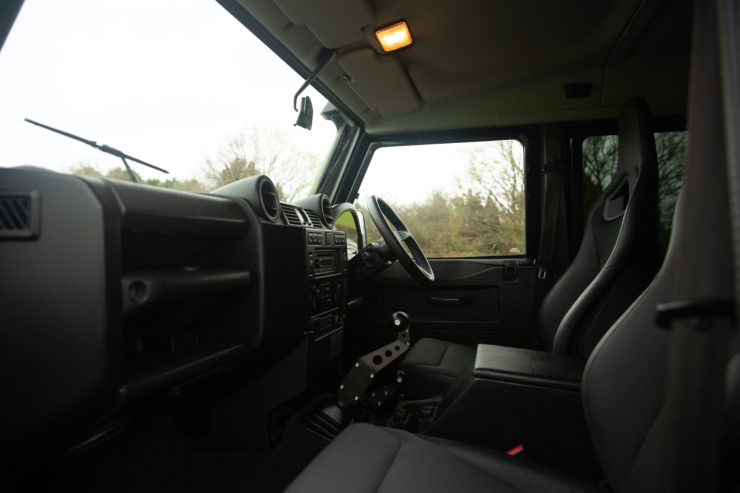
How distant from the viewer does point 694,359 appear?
0.41 metres

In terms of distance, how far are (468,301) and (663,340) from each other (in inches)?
72.6

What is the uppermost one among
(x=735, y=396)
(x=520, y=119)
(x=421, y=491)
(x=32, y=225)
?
(x=520, y=119)

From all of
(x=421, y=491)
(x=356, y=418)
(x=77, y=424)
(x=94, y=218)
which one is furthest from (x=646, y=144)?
(x=77, y=424)

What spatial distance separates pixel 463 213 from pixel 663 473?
224cm

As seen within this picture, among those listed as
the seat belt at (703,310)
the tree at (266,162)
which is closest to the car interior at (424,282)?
the seat belt at (703,310)

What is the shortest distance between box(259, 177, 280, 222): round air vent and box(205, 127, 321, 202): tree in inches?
8.9

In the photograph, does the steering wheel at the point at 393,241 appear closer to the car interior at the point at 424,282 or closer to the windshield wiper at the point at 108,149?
the car interior at the point at 424,282

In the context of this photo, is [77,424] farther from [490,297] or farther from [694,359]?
[490,297]

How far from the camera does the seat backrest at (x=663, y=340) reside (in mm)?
407

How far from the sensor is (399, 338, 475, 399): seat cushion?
1.69m

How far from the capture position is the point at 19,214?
703 millimetres

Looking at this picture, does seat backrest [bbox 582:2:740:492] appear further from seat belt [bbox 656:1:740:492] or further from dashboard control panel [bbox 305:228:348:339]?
dashboard control panel [bbox 305:228:348:339]

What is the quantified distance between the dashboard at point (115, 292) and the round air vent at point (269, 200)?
0.24 feet

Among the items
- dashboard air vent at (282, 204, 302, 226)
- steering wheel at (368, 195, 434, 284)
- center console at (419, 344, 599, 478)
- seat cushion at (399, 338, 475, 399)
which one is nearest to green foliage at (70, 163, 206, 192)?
dashboard air vent at (282, 204, 302, 226)
